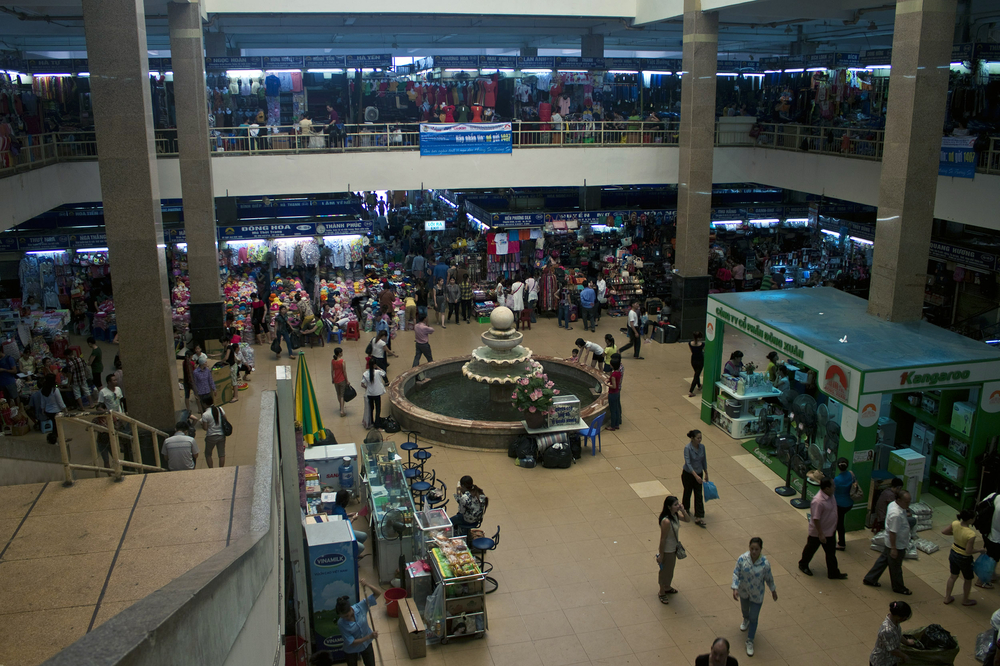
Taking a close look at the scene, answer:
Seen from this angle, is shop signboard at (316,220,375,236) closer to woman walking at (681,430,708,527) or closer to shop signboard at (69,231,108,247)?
shop signboard at (69,231,108,247)

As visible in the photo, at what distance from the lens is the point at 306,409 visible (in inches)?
451

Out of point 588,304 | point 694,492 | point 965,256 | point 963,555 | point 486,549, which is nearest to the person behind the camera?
point 963,555

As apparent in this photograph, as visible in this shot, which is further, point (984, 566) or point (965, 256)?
point (965, 256)

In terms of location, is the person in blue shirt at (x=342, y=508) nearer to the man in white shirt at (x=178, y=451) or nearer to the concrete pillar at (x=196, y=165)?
the man in white shirt at (x=178, y=451)

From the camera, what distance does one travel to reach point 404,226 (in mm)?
26969

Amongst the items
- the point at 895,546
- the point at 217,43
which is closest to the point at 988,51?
the point at 895,546

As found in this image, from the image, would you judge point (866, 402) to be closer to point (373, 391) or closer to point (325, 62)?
point (373, 391)

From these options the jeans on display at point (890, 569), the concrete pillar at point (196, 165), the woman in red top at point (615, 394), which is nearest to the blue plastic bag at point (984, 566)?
the jeans on display at point (890, 569)

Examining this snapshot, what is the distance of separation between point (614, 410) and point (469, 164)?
28.7 ft

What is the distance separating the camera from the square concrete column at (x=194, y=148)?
16.3 m

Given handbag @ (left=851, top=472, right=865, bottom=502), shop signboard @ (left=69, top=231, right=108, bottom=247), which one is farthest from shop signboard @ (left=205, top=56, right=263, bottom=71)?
handbag @ (left=851, top=472, right=865, bottom=502)

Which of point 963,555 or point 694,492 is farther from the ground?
point 963,555

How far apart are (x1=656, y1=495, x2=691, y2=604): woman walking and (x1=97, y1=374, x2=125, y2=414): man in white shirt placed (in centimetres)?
771

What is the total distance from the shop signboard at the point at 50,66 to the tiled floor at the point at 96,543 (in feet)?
63.4
